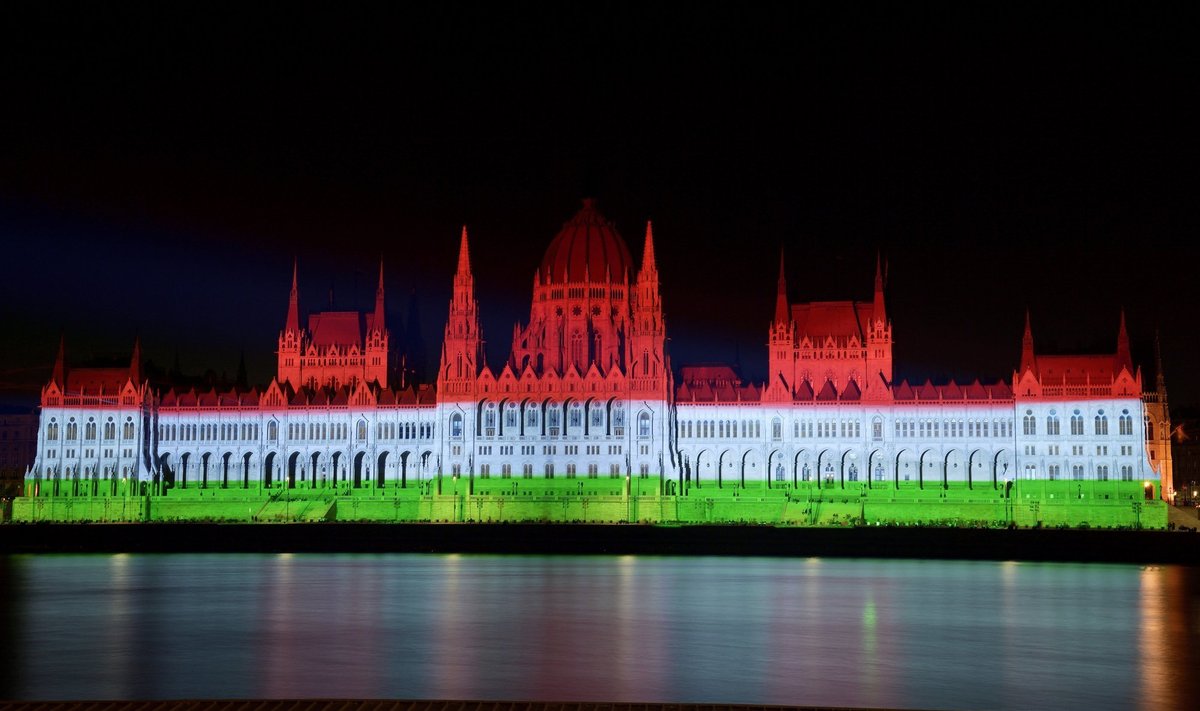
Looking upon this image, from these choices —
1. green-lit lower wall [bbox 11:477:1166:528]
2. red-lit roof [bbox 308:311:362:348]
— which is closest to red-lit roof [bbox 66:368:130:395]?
green-lit lower wall [bbox 11:477:1166:528]

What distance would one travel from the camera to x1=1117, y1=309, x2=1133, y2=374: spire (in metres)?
110

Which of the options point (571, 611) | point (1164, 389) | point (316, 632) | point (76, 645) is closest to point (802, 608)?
point (571, 611)

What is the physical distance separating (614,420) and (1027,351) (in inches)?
1070

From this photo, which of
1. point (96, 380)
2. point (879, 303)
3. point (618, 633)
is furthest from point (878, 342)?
point (618, 633)

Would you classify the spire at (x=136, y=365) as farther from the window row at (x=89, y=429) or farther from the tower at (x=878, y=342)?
the tower at (x=878, y=342)

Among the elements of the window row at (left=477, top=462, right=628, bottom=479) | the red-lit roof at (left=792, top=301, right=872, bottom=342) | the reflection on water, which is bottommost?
the reflection on water

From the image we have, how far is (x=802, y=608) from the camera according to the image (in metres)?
63.8

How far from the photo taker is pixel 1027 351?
11269 cm

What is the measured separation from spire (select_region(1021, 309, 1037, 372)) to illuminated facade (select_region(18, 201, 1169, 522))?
219mm

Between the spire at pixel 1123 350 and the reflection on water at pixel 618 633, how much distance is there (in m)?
28.0

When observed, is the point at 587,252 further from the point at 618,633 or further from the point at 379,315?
the point at 618,633

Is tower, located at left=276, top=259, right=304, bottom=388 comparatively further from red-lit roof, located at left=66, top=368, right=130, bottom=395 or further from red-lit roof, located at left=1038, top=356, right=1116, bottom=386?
red-lit roof, located at left=1038, top=356, right=1116, bottom=386

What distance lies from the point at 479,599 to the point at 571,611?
19.5 ft

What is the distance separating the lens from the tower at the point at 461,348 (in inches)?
4621
